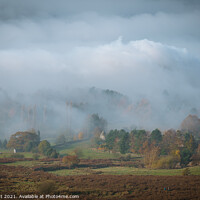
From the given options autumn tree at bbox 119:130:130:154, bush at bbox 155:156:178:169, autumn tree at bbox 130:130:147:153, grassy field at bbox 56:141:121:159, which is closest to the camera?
bush at bbox 155:156:178:169

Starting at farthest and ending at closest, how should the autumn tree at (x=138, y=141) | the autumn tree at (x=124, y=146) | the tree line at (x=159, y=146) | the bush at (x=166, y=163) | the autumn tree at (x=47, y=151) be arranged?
the autumn tree at (x=124, y=146) < the autumn tree at (x=138, y=141) < the autumn tree at (x=47, y=151) < the tree line at (x=159, y=146) < the bush at (x=166, y=163)

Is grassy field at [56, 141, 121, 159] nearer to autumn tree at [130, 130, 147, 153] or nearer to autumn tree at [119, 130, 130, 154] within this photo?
autumn tree at [119, 130, 130, 154]

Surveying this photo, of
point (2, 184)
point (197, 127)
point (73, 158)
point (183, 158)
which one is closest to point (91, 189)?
point (2, 184)

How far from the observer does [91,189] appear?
168ft

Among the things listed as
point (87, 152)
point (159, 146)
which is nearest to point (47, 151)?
point (87, 152)

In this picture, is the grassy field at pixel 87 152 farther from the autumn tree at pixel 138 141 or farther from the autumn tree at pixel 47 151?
the autumn tree at pixel 138 141

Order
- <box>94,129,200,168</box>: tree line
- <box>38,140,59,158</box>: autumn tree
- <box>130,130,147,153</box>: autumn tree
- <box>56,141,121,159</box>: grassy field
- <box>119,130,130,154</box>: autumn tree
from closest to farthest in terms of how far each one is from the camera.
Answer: <box>94,129,200,168</box>: tree line → <box>38,140,59,158</box>: autumn tree → <box>56,141,121,159</box>: grassy field → <box>130,130,147,153</box>: autumn tree → <box>119,130,130,154</box>: autumn tree

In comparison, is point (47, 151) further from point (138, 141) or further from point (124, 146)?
point (138, 141)

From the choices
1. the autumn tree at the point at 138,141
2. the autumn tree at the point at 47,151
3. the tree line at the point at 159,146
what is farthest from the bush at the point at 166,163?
the autumn tree at the point at 47,151

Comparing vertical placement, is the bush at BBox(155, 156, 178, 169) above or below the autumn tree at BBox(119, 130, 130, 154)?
below

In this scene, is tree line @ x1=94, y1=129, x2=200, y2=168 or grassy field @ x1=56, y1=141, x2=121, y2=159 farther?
grassy field @ x1=56, y1=141, x2=121, y2=159

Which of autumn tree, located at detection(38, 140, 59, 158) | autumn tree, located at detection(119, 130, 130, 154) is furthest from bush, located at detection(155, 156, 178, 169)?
autumn tree, located at detection(38, 140, 59, 158)

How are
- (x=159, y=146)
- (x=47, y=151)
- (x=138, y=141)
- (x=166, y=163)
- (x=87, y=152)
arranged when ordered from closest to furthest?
(x=166, y=163)
(x=47, y=151)
(x=159, y=146)
(x=138, y=141)
(x=87, y=152)

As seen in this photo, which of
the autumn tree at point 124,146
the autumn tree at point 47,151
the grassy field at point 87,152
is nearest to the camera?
the autumn tree at point 47,151
